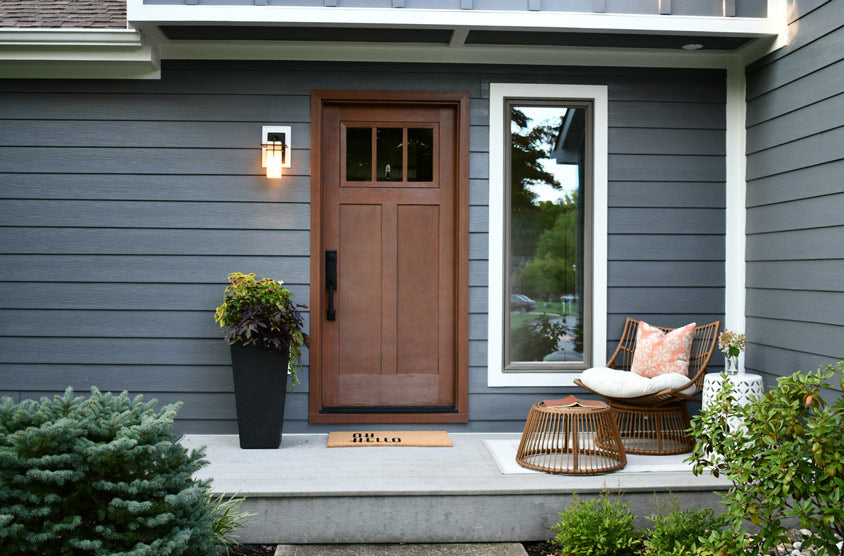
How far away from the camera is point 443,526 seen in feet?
10.5

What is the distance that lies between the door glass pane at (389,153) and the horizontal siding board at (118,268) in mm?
991

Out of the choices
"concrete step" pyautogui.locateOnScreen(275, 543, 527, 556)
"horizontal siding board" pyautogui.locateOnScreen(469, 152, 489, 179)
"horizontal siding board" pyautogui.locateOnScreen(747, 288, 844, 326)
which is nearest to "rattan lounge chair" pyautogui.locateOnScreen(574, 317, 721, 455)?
"horizontal siding board" pyautogui.locateOnScreen(747, 288, 844, 326)

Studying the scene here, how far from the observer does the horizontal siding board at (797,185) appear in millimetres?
3461

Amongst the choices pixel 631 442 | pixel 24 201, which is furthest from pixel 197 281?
pixel 631 442

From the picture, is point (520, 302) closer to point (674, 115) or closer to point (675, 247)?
point (675, 247)

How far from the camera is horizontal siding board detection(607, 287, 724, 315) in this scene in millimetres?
4395

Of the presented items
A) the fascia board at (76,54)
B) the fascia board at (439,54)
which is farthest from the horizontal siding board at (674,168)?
the fascia board at (76,54)

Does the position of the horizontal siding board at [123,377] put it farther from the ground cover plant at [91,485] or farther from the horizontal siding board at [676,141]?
the horizontal siding board at [676,141]

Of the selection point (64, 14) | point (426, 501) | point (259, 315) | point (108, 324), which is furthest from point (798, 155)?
point (64, 14)

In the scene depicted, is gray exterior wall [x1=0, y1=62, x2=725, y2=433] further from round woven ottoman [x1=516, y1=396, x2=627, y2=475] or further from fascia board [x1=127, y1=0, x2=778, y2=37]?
round woven ottoman [x1=516, y1=396, x2=627, y2=475]

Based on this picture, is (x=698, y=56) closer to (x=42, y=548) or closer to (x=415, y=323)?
(x=415, y=323)

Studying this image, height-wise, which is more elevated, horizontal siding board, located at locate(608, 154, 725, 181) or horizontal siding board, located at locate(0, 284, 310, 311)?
horizontal siding board, located at locate(608, 154, 725, 181)

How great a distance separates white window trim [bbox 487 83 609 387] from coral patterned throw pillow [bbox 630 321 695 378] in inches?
12.9

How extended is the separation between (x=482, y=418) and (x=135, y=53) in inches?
117
